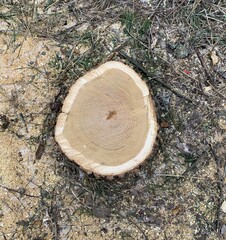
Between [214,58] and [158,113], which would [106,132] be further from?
[214,58]

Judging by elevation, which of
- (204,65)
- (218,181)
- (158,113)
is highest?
(204,65)

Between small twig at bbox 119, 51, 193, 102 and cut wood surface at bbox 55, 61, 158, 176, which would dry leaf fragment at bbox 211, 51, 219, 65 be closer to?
small twig at bbox 119, 51, 193, 102

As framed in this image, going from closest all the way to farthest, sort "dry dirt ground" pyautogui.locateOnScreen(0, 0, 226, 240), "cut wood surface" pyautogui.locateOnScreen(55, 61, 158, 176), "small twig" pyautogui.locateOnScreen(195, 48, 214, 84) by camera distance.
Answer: "cut wood surface" pyautogui.locateOnScreen(55, 61, 158, 176) → "dry dirt ground" pyautogui.locateOnScreen(0, 0, 226, 240) → "small twig" pyautogui.locateOnScreen(195, 48, 214, 84)

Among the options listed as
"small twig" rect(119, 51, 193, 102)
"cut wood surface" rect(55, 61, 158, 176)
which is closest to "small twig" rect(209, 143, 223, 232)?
"small twig" rect(119, 51, 193, 102)

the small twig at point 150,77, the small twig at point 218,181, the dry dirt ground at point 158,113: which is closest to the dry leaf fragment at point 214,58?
the dry dirt ground at point 158,113

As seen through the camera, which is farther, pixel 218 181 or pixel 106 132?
pixel 218 181

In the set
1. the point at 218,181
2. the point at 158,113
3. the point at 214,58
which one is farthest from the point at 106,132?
the point at 214,58

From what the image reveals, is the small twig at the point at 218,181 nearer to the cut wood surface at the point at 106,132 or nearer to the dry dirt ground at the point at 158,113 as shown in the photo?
the dry dirt ground at the point at 158,113
